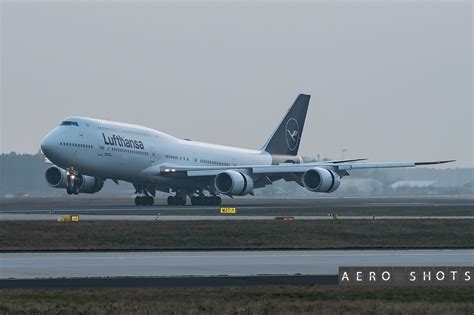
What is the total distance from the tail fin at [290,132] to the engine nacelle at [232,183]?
53.3ft

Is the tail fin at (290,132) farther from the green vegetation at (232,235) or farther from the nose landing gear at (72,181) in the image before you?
the green vegetation at (232,235)

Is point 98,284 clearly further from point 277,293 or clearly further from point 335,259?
point 335,259

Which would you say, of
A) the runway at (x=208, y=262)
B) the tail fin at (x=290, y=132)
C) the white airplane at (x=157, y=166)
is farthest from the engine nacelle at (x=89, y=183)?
the runway at (x=208, y=262)

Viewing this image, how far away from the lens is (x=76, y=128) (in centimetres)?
7881

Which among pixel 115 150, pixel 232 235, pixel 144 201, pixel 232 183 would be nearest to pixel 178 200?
pixel 144 201

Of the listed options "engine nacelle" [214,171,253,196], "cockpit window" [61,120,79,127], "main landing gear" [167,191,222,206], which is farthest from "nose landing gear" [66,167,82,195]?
"engine nacelle" [214,171,253,196]

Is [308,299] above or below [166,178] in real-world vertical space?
below

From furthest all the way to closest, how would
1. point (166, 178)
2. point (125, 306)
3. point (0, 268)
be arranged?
1. point (166, 178)
2. point (0, 268)
3. point (125, 306)

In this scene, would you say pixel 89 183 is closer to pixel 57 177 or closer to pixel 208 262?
pixel 57 177

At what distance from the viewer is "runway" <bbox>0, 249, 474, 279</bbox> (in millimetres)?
30219

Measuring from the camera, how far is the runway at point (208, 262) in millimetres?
30219

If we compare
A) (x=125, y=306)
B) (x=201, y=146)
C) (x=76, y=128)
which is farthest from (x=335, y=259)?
(x=201, y=146)

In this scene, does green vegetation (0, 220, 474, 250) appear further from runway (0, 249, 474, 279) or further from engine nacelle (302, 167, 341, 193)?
engine nacelle (302, 167, 341, 193)

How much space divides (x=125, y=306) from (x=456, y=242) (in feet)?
78.8
